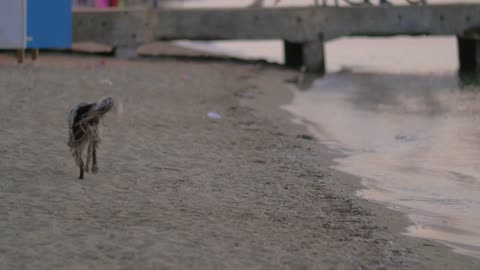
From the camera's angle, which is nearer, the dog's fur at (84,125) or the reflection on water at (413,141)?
the dog's fur at (84,125)

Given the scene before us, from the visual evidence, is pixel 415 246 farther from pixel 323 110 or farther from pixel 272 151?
pixel 323 110

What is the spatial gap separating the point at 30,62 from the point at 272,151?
6.56 m

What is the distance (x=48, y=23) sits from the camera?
1303 cm

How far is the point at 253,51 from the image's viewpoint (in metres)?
25.2

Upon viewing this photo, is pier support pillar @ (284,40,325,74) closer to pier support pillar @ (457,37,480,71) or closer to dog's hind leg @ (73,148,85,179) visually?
pier support pillar @ (457,37,480,71)

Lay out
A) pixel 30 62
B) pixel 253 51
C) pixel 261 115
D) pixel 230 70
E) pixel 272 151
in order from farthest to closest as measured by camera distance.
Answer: pixel 253 51 < pixel 230 70 < pixel 30 62 < pixel 261 115 < pixel 272 151

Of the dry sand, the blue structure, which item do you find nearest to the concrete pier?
the blue structure

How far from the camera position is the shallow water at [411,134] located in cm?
620

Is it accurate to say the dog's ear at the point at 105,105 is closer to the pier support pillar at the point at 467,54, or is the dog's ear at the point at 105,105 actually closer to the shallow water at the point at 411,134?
the shallow water at the point at 411,134

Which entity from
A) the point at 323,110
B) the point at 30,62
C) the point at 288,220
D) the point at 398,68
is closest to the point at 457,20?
the point at 398,68

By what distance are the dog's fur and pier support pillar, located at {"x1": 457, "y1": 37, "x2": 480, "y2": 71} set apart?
14598mm

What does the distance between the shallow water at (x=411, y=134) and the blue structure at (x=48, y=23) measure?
3.71 m

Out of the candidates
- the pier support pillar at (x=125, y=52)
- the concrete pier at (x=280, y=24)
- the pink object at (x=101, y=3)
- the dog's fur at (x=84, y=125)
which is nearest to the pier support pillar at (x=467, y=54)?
the concrete pier at (x=280, y=24)

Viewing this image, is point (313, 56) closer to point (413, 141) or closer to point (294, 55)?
point (294, 55)
